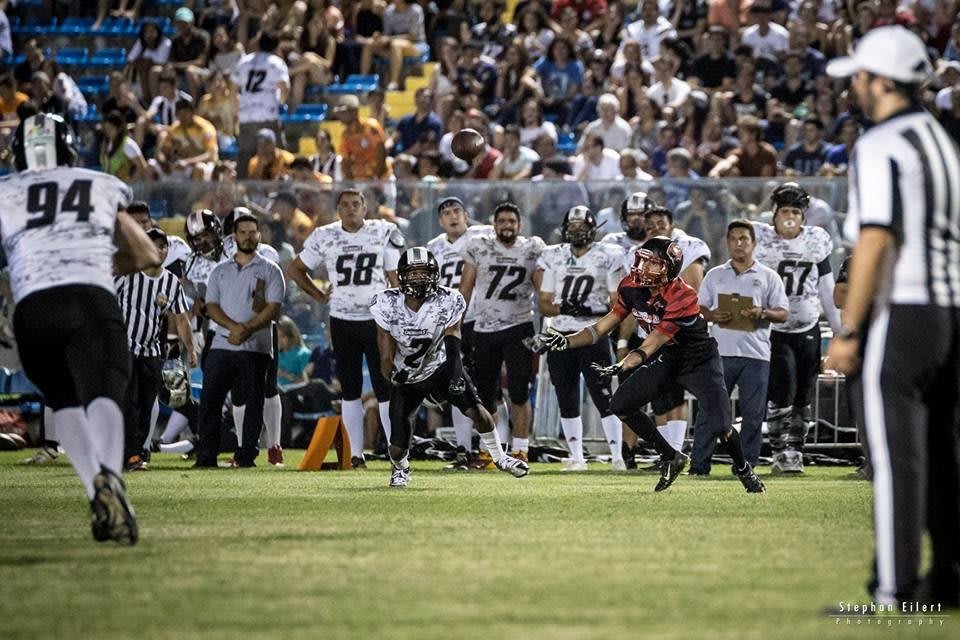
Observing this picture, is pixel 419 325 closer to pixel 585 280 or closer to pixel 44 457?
pixel 585 280

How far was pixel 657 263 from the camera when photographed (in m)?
12.7

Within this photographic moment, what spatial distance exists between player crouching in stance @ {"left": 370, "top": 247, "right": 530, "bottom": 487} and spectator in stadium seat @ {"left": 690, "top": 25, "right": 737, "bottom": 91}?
834cm

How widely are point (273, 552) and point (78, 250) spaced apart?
5.78ft

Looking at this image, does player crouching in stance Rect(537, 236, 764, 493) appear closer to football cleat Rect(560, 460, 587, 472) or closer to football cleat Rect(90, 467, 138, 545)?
football cleat Rect(560, 460, 587, 472)

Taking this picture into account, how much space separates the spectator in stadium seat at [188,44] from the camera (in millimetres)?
23781

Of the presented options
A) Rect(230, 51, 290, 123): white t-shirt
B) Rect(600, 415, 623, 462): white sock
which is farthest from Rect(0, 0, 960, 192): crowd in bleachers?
Rect(600, 415, 623, 462): white sock

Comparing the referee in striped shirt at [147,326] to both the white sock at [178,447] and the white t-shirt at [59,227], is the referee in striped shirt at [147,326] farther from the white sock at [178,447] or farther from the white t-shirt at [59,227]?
the white t-shirt at [59,227]

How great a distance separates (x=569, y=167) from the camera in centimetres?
1956

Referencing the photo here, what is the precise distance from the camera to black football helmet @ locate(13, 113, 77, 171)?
347 inches

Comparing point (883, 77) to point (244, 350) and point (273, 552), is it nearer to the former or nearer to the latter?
point (273, 552)

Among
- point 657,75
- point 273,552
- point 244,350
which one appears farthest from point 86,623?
point 657,75

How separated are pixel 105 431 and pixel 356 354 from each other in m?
7.28

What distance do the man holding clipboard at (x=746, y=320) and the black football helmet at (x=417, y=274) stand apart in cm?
257

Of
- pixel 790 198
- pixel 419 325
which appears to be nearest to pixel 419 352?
→ pixel 419 325
